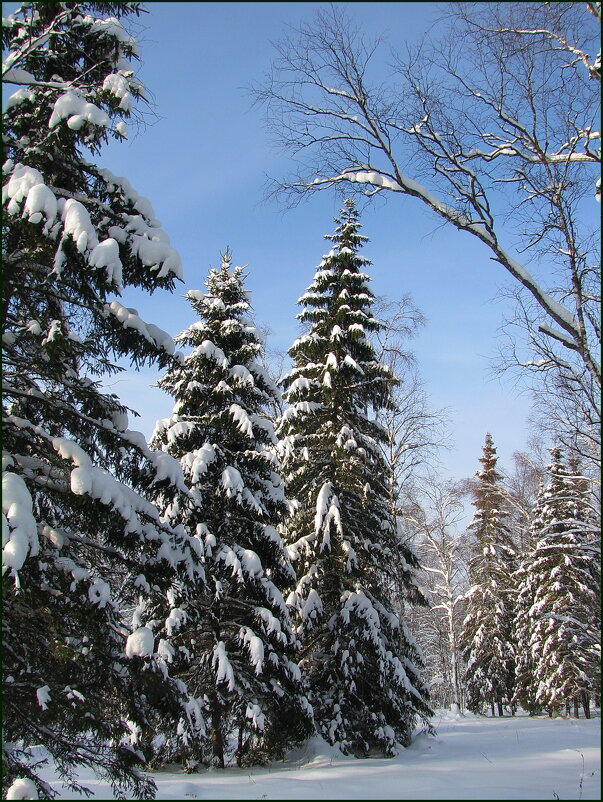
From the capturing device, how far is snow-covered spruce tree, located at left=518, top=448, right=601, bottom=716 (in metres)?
6.89

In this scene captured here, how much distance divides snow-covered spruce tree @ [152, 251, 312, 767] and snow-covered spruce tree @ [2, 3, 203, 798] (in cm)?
359

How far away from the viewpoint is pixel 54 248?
546cm

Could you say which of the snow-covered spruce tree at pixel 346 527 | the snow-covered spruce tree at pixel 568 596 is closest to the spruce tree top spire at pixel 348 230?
the snow-covered spruce tree at pixel 346 527

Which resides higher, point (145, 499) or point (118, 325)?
point (118, 325)

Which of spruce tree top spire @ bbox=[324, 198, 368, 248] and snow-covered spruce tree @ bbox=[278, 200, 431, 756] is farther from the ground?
spruce tree top spire @ bbox=[324, 198, 368, 248]

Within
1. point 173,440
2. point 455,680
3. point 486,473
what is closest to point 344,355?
point 173,440

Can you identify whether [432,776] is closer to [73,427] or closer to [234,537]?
[234,537]

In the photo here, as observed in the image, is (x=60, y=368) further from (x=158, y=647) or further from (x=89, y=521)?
(x=158, y=647)

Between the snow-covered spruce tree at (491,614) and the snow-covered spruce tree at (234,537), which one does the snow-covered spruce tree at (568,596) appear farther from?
the snow-covered spruce tree at (234,537)

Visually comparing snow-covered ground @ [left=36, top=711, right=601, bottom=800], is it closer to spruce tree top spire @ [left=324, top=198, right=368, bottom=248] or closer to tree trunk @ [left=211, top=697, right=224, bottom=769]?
tree trunk @ [left=211, top=697, right=224, bottom=769]

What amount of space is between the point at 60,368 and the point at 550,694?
18.1m

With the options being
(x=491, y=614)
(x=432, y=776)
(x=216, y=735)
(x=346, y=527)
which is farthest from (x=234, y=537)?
(x=491, y=614)

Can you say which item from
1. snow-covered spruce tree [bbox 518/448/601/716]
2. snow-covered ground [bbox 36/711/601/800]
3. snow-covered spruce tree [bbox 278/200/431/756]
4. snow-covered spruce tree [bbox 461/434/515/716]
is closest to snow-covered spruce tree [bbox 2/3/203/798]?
snow-covered ground [bbox 36/711/601/800]

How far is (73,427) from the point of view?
20.1 ft
